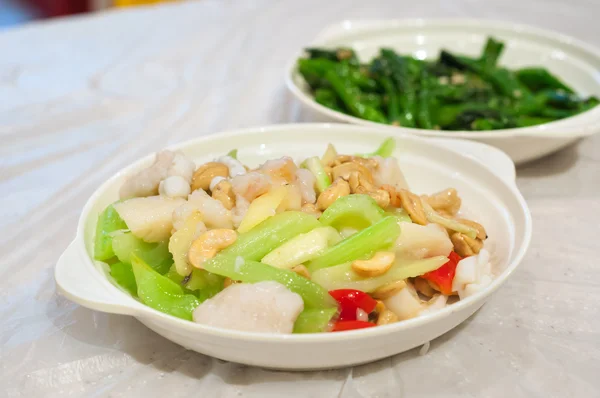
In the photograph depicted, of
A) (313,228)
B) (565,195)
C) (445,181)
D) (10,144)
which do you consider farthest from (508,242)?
(10,144)

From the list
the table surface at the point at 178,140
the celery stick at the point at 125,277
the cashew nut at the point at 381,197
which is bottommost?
the table surface at the point at 178,140

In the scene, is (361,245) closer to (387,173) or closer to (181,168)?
(387,173)

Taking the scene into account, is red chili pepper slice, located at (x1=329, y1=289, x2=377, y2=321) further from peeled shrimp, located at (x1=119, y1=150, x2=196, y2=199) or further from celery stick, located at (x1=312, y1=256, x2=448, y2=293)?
peeled shrimp, located at (x1=119, y1=150, x2=196, y2=199)

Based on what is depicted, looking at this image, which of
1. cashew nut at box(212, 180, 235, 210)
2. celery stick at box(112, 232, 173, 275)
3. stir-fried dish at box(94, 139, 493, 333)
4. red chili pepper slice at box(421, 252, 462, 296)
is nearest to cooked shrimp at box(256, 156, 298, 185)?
stir-fried dish at box(94, 139, 493, 333)

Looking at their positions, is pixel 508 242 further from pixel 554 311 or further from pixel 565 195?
pixel 565 195

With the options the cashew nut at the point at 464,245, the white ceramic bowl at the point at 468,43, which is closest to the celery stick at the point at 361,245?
the cashew nut at the point at 464,245

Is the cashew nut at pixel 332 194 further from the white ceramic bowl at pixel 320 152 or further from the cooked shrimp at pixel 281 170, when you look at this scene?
the white ceramic bowl at pixel 320 152
